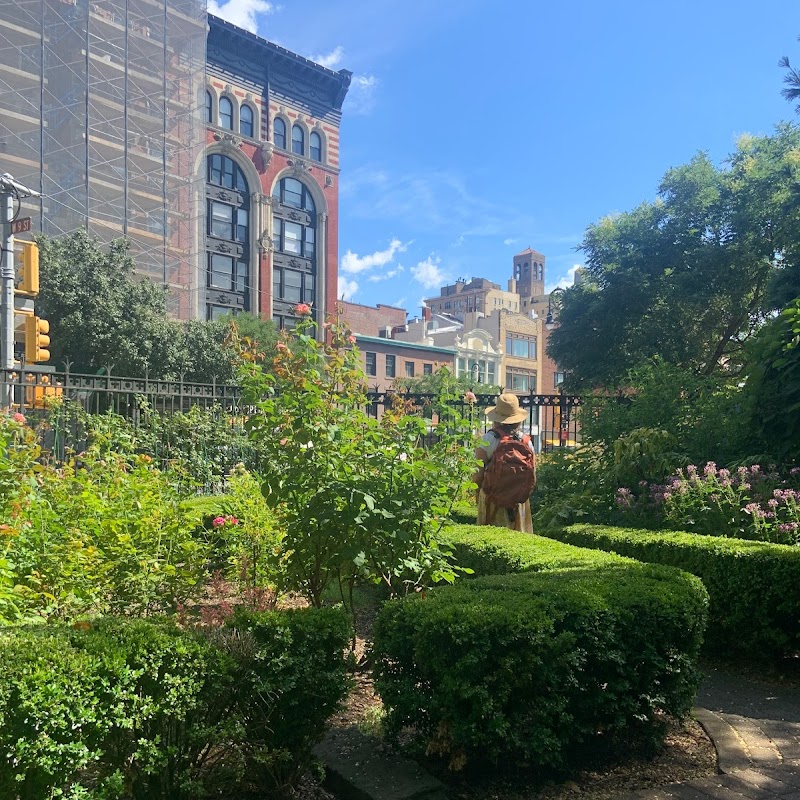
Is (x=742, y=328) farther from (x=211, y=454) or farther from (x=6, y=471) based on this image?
(x=6, y=471)

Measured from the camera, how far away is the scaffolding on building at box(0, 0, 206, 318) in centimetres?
3066

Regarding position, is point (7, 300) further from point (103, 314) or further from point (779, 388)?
point (103, 314)

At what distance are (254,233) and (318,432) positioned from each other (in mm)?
43922

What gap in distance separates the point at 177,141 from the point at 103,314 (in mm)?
13827

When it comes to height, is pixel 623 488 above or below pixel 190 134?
below

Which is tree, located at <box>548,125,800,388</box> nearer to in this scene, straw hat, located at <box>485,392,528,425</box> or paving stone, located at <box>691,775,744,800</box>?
straw hat, located at <box>485,392,528,425</box>

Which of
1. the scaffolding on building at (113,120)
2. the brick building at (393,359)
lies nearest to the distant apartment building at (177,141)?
the scaffolding on building at (113,120)

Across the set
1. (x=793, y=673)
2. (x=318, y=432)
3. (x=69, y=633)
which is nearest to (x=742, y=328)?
(x=793, y=673)

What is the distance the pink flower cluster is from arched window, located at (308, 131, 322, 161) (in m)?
48.3

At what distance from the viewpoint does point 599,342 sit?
79.4 ft

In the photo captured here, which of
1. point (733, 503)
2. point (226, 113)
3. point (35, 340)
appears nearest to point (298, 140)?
point (226, 113)

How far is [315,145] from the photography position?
Result: 50344 mm

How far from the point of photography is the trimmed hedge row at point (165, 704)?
2.31m

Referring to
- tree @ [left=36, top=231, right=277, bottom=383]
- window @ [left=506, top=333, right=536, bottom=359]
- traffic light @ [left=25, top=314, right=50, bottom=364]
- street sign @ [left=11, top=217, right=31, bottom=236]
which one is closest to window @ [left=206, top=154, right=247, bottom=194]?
tree @ [left=36, top=231, right=277, bottom=383]
